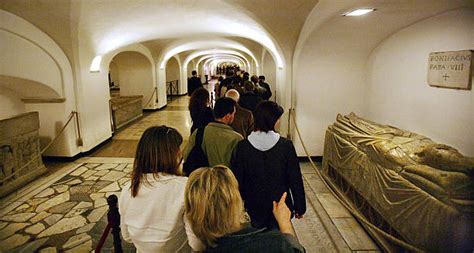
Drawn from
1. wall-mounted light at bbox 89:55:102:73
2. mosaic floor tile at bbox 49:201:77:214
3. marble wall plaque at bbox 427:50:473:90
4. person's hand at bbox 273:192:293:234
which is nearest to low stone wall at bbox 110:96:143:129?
wall-mounted light at bbox 89:55:102:73

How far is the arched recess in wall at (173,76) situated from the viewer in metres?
19.7

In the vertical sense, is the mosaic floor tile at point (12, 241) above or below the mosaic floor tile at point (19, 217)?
below

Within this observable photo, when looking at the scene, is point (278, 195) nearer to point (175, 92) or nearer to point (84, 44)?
point (84, 44)

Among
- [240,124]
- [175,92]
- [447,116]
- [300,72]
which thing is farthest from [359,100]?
[175,92]

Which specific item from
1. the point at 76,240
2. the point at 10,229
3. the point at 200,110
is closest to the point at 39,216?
the point at 10,229

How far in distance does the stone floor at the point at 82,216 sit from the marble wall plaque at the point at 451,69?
228cm

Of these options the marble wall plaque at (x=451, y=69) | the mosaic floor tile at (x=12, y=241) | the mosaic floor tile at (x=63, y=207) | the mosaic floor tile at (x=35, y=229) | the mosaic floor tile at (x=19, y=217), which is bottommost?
the mosaic floor tile at (x=12, y=241)

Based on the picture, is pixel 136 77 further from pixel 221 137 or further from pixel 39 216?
pixel 221 137

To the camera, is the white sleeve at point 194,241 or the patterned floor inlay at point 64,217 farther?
the patterned floor inlay at point 64,217

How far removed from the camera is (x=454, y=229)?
2.68 meters

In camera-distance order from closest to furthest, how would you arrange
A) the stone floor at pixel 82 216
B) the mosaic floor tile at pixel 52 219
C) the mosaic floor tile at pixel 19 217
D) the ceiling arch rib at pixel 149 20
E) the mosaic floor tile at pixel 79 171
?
1. the stone floor at pixel 82 216
2. the mosaic floor tile at pixel 52 219
3. the mosaic floor tile at pixel 19 217
4. the ceiling arch rib at pixel 149 20
5. the mosaic floor tile at pixel 79 171

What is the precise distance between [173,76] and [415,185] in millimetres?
18558

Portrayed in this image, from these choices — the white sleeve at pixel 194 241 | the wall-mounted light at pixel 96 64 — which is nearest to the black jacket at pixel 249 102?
the white sleeve at pixel 194 241

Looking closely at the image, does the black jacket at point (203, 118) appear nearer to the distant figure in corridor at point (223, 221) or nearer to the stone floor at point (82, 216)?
the stone floor at point (82, 216)
